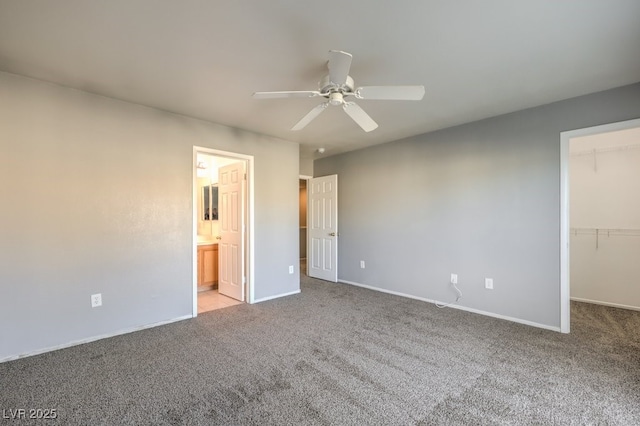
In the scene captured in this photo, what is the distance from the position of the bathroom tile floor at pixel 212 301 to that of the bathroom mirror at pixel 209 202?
1.39m

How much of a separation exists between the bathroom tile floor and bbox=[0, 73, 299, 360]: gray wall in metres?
0.45

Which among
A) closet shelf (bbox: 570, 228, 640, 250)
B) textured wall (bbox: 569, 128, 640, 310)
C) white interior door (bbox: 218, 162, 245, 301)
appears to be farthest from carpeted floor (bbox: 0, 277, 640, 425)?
closet shelf (bbox: 570, 228, 640, 250)

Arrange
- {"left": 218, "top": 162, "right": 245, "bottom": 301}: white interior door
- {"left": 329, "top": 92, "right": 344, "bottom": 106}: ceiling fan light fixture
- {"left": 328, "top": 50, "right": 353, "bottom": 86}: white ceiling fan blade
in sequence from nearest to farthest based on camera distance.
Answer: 1. {"left": 328, "top": 50, "right": 353, "bottom": 86}: white ceiling fan blade
2. {"left": 329, "top": 92, "right": 344, "bottom": 106}: ceiling fan light fixture
3. {"left": 218, "top": 162, "right": 245, "bottom": 301}: white interior door

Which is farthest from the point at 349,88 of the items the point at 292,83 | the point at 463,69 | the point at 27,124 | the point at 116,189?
the point at 27,124

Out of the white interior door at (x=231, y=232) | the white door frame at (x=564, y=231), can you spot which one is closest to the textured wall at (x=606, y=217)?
the white door frame at (x=564, y=231)

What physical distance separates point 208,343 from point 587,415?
2.91m

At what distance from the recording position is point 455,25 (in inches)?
73.9

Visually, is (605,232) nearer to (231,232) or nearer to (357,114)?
(357,114)

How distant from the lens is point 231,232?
446 cm

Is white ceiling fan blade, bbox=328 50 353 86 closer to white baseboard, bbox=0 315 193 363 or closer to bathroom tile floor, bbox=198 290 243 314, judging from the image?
white baseboard, bbox=0 315 193 363

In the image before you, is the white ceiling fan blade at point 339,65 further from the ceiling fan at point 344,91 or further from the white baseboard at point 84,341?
the white baseboard at point 84,341

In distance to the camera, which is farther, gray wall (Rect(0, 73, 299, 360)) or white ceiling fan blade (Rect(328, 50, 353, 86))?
gray wall (Rect(0, 73, 299, 360))

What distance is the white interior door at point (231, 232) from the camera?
14.0ft

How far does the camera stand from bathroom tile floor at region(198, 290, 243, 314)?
13.0ft
